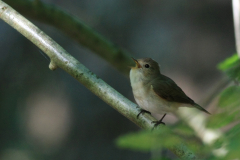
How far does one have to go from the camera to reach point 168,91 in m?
2.68

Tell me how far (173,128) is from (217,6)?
17.0 ft

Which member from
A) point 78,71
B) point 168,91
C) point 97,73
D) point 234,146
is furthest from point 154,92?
point 97,73

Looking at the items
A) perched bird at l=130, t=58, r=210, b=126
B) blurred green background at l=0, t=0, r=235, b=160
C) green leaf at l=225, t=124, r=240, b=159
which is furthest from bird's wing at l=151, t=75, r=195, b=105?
blurred green background at l=0, t=0, r=235, b=160

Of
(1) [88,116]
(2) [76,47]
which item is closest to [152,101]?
(1) [88,116]

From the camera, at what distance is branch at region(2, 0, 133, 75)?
3143 mm

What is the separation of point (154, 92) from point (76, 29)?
3.86ft

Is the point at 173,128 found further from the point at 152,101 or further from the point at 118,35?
the point at 118,35

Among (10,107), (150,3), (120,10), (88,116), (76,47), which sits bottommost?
(10,107)

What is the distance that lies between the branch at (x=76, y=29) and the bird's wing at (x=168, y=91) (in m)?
0.60

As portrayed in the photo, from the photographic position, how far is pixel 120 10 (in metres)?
5.59

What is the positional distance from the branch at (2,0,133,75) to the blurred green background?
2.08 meters

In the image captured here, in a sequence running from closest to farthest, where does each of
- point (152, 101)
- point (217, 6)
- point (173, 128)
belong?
point (173, 128), point (152, 101), point (217, 6)

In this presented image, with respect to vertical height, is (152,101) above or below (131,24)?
above

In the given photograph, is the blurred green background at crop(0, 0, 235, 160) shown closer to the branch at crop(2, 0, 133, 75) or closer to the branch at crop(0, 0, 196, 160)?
the branch at crop(2, 0, 133, 75)
